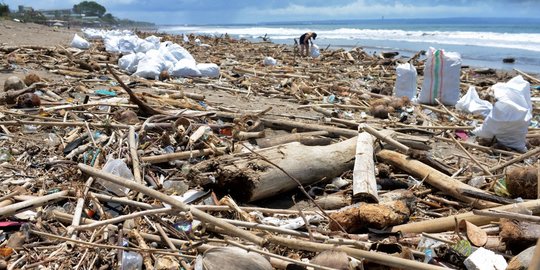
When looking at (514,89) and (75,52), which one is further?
(75,52)

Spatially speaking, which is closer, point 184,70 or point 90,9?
point 184,70

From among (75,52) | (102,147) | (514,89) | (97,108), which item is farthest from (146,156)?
(75,52)

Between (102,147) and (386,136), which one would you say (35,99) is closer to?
(102,147)

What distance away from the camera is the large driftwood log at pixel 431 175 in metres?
3.33

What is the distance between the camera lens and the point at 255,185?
3191 millimetres

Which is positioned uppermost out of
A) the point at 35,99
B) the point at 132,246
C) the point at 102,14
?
the point at 102,14

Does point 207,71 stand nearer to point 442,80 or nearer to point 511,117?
point 442,80

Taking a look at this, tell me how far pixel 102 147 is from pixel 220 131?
50.3 inches

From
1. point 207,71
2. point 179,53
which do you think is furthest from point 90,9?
point 207,71

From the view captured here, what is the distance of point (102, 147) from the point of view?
3.76m

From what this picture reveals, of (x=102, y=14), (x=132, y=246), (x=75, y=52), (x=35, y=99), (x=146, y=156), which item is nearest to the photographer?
(x=132, y=246)

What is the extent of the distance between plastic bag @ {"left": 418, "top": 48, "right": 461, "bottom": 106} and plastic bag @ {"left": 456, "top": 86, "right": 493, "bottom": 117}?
1.75 feet

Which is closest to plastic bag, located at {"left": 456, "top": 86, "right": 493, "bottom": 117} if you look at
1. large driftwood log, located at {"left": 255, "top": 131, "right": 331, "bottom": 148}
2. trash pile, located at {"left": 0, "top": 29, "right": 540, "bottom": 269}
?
trash pile, located at {"left": 0, "top": 29, "right": 540, "bottom": 269}

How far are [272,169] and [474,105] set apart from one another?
4859 mm
